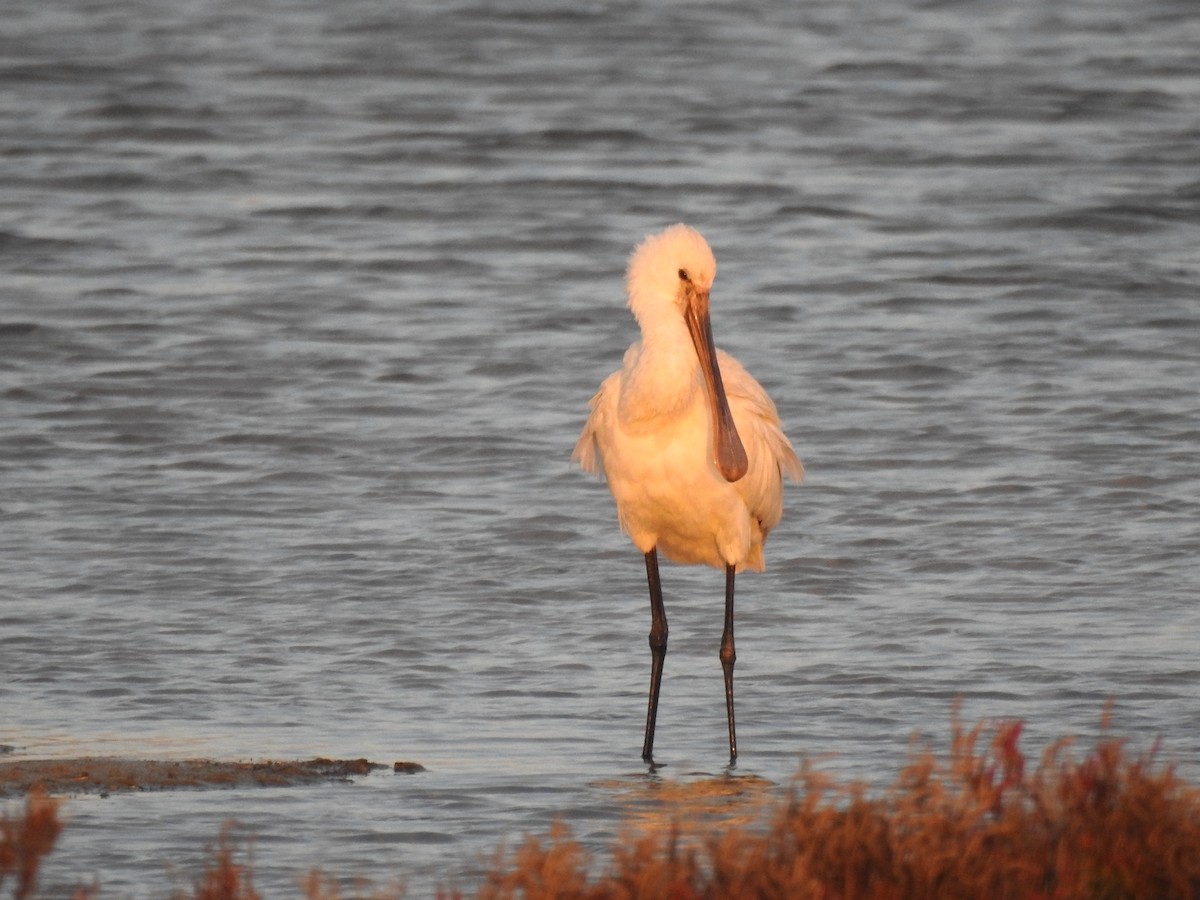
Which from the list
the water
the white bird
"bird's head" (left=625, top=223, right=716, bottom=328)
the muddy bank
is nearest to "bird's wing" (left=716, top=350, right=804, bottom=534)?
the white bird

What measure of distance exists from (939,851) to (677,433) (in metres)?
3.30

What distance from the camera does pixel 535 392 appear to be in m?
13.8

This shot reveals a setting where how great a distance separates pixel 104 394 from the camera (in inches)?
542

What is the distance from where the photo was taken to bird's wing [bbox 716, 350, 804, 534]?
799cm

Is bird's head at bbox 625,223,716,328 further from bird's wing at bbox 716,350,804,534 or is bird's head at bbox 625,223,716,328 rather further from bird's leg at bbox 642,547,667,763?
bird's leg at bbox 642,547,667,763

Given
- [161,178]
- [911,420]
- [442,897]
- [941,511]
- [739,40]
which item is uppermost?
[739,40]

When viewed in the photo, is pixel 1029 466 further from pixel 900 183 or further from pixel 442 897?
pixel 900 183

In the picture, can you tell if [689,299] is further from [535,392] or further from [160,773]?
[535,392]

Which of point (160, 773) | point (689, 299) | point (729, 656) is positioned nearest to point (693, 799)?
point (729, 656)

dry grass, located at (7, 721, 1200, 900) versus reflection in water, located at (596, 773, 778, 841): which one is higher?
reflection in water, located at (596, 773, 778, 841)

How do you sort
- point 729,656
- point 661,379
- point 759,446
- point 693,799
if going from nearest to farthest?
point 693,799
point 661,379
point 729,656
point 759,446

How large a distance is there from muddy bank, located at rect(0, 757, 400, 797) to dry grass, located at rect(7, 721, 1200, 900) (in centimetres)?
197

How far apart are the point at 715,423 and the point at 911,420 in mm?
5494

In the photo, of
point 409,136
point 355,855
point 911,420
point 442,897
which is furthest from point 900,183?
point 442,897
